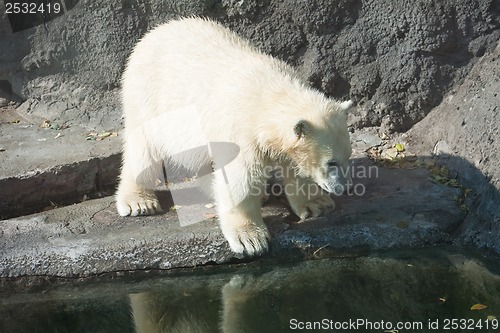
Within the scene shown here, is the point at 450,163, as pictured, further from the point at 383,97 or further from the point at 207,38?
the point at 207,38

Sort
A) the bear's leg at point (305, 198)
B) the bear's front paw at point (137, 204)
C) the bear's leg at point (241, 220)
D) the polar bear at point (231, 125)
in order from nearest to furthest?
the polar bear at point (231, 125) < the bear's leg at point (241, 220) < the bear's leg at point (305, 198) < the bear's front paw at point (137, 204)

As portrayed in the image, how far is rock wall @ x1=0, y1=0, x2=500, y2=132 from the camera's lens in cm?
701

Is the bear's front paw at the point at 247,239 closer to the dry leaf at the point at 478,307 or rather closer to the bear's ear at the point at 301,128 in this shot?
the bear's ear at the point at 301,128

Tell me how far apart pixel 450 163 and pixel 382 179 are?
0.63 metres

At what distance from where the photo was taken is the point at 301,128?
5047 mm

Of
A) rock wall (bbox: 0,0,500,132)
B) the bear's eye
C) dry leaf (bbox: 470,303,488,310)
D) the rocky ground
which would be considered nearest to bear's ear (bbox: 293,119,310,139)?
the bear's eye

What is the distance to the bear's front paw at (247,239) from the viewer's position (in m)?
5.49

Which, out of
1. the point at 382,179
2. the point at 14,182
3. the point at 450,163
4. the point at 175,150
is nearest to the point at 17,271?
the point at 14,182

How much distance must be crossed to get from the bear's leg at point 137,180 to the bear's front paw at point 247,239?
34.4 inches

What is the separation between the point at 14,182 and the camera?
634cm

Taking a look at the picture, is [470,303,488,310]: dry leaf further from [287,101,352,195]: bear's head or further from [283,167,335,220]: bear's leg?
[283,167,335,220]: bear's leg

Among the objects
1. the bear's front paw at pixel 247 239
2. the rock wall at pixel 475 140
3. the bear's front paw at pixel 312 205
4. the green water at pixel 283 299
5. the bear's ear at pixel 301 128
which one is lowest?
the green water at pixel 283 299

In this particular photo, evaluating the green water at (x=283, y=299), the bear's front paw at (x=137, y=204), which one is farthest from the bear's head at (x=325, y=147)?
the bear's front paw at (x=137, y=204)

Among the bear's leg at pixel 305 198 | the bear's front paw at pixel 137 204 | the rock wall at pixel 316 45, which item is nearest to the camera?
the bear's leg at pixel 305 198
